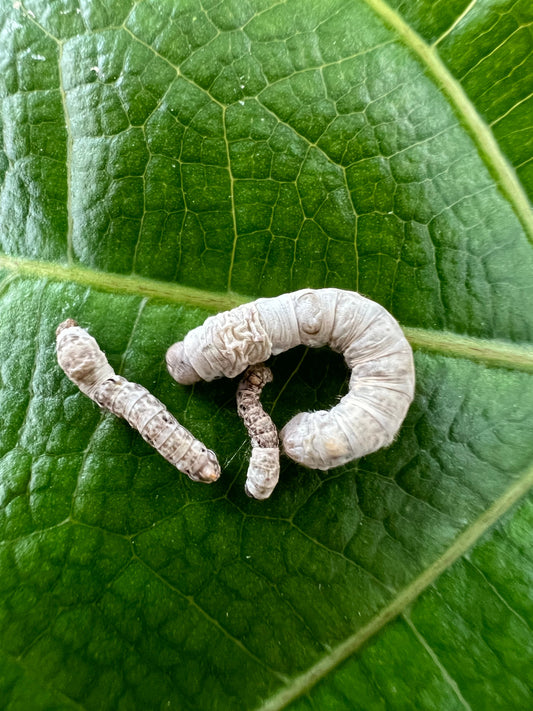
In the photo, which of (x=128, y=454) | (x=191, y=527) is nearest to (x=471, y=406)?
(x=191, y=527)

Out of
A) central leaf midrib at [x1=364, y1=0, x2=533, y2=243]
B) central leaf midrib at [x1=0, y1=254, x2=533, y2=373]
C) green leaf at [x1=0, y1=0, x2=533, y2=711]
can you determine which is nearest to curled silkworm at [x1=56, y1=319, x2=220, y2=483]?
green leaf at [x1=0, y1=0, x2=533, y2=711]

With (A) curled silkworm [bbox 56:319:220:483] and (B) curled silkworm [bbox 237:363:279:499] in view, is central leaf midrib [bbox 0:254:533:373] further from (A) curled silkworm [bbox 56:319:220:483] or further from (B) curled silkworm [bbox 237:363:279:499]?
(B) curled silkworm [bbox 237:363:279:499]

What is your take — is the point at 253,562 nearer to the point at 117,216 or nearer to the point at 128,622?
the point at 128,622

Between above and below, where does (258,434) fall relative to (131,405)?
below

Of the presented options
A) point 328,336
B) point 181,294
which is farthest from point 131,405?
point 328,336

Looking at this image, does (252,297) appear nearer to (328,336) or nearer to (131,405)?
(328,336)

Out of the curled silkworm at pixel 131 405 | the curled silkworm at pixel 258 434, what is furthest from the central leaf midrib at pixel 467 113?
the curled silkworm at pixel 131 405
